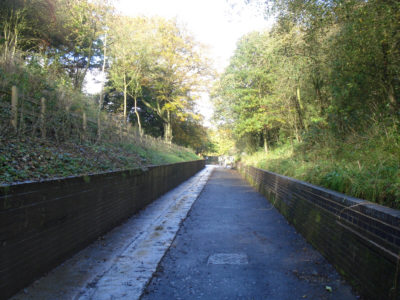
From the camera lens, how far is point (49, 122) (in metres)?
7.21

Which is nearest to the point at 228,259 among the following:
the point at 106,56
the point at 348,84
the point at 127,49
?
the point at 348,84

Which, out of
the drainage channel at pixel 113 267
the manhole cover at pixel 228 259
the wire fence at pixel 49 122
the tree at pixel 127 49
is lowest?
the drainage channel at pixel 113 267

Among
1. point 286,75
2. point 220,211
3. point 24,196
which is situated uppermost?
point 286,75

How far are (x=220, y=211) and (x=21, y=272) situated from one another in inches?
245

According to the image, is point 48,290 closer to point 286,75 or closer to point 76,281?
point 76,281

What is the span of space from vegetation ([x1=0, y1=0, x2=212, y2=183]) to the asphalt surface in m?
2.38

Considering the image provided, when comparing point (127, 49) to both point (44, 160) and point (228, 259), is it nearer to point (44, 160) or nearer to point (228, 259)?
point (44, 160)

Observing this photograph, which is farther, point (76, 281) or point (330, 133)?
point (330, 133)

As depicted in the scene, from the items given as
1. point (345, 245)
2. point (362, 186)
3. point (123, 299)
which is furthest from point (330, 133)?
point (123, 299)

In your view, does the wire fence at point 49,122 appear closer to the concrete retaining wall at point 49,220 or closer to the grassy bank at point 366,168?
the concrete retaining wall at point 49,220

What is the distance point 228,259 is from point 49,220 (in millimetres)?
2644

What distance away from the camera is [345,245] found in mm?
3969

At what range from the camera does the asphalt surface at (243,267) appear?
362 cm

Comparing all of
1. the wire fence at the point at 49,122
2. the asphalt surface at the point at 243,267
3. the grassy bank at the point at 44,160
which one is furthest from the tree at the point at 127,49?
the asphalt surface at the point at 243,267
